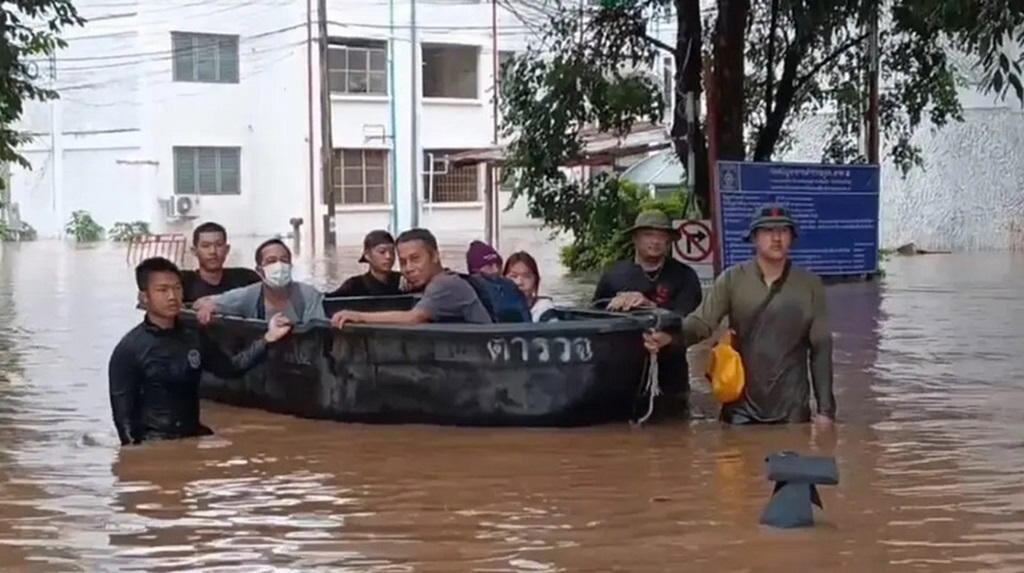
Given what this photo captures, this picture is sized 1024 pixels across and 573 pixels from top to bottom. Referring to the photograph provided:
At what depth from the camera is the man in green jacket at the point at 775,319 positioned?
32.4 ft

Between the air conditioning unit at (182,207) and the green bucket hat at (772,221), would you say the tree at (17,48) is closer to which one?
the green bucket hat at (772,221)

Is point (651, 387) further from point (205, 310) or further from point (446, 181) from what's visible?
point (446, 181)

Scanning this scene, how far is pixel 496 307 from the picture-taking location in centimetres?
1109

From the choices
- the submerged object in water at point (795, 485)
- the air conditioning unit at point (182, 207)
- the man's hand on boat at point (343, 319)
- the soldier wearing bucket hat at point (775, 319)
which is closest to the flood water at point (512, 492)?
the submerged object in water at point (795, 485)

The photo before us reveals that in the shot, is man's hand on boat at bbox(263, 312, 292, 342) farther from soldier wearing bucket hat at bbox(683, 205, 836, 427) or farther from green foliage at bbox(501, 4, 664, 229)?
green foliage at bbox(501, 4, 664, 229)

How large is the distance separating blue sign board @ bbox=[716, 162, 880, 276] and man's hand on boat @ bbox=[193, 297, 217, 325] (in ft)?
33.0

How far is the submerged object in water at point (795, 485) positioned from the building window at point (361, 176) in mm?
44752

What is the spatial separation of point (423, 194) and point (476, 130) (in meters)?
2.56

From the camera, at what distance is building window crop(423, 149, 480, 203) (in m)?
53.2

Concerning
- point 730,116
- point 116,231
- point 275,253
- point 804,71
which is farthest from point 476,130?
point 275,253

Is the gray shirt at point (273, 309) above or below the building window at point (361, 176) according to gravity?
below

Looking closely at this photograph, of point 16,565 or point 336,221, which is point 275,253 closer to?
point 16,565

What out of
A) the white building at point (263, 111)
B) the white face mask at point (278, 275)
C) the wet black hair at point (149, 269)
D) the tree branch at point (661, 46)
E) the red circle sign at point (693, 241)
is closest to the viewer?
the wet black hair at point (149, 269)

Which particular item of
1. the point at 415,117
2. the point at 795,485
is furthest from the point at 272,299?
the point at 415,117
